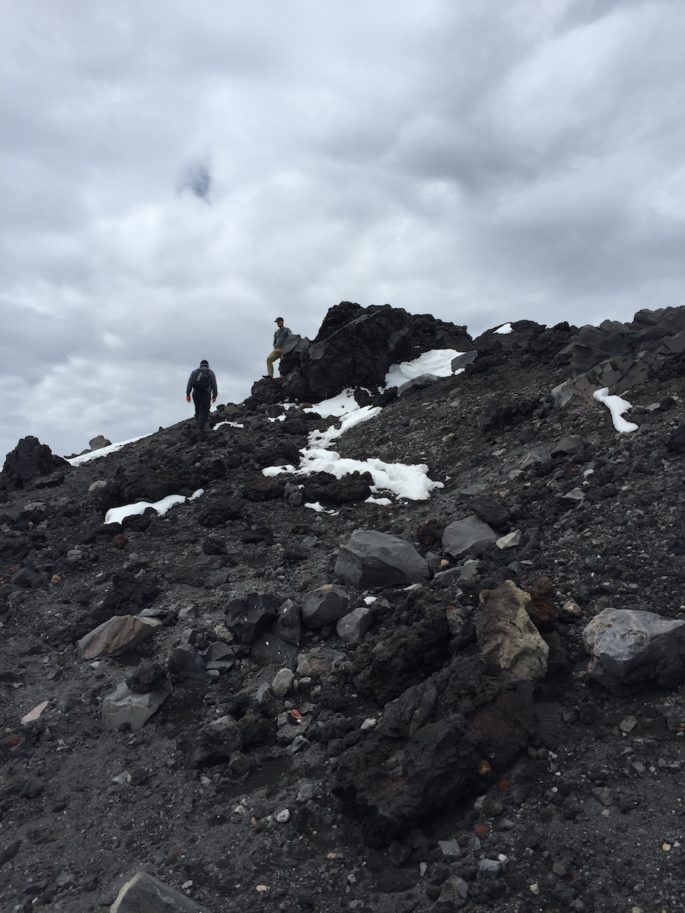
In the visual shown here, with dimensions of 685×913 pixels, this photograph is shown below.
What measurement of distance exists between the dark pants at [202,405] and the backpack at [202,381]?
107mm

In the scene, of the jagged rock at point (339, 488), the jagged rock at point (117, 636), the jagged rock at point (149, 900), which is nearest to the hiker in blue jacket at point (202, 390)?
the jagged rock at point (339, 488)

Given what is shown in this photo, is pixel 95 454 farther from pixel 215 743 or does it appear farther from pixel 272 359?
pixel 215 743

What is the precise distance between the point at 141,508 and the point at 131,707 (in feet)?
21.6

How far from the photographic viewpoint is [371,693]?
6320 mm

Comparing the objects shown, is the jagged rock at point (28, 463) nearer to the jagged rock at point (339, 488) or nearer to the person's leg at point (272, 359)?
the person's leg at point (272, 359)

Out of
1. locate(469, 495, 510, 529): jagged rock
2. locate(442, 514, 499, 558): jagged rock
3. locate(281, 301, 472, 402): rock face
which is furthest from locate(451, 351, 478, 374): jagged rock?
locate(442, 514, 499, 558): jagged rock

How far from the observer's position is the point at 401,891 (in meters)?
4.26

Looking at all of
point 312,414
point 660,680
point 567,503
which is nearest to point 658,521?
point 567,503

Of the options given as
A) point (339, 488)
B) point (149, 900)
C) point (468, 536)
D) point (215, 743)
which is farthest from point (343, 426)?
point (149, 900)

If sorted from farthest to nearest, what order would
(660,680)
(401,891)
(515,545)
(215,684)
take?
1. (515,545)
2. (215,684)
3. (660,680)
4. (401,891)

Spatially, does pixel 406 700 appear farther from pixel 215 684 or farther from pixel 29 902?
pixel 29 902

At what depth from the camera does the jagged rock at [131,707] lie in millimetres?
→ 6695

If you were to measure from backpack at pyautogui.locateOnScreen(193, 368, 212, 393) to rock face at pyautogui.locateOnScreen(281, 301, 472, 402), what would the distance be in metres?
3.99

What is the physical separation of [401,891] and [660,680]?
8.71 feet
